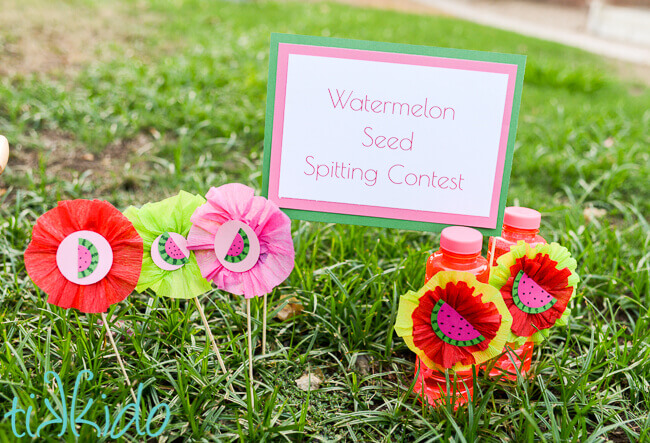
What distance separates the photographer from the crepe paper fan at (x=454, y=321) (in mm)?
1066

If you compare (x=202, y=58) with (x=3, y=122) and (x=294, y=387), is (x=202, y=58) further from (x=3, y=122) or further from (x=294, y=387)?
(x=294, y=387)

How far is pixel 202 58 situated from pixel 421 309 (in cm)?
334

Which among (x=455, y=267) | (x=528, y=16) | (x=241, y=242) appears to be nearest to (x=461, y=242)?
(x=455, y=267)

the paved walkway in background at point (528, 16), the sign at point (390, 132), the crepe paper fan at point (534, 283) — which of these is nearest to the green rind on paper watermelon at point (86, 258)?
the sign at point (390, 132)

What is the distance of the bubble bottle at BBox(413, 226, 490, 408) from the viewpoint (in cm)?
109

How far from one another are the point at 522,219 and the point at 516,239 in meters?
0.08

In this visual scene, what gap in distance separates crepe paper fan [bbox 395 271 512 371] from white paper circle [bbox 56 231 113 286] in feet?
2.13

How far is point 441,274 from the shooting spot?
106cm

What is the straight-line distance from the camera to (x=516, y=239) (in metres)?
1.30

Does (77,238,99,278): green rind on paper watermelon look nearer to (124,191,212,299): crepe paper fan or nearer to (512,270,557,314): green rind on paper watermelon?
(124,191,212,299): crepe paper fan

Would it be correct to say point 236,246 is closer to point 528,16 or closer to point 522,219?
point 522,219

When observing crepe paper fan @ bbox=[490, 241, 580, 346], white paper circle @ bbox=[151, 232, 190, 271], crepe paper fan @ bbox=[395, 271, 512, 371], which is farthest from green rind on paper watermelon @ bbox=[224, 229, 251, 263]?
crepe paper fan @ bbox=[490, 241, 580, 346]

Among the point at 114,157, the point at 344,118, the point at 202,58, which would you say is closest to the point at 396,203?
the point at 344,118

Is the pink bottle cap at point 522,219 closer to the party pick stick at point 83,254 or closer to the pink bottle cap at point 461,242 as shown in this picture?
the pink bottle cap at point 461,242
